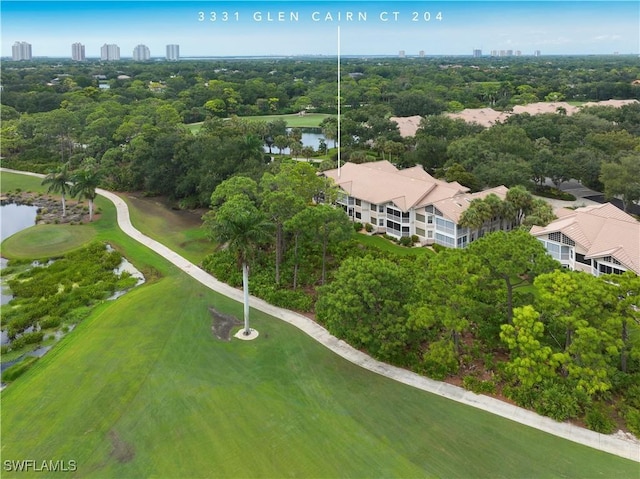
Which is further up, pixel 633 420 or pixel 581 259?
pixel 581 259

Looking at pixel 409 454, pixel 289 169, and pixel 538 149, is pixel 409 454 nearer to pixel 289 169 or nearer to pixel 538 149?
pixel 289 169

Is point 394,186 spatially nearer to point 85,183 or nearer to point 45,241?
point 85,183

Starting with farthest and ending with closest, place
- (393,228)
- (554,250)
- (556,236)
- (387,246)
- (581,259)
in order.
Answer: (393,228) → (387,246) → (554,250) → (556,236) → (581,259)

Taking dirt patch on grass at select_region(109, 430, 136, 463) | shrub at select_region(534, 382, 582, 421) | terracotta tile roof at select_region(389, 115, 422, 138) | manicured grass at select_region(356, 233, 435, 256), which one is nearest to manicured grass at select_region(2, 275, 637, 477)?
dirt patch on grass at select_region(109, 430, 136, 463)

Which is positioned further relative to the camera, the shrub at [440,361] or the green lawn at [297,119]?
the green lawn at [297,119]

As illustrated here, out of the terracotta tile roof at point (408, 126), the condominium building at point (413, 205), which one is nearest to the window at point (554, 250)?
the condominium building at point (413, 205)

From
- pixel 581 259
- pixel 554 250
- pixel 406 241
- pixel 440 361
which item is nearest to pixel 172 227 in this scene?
pixel 406 241

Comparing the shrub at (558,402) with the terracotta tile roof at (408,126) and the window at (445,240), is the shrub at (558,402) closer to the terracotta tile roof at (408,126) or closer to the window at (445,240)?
the window at (445,240)
